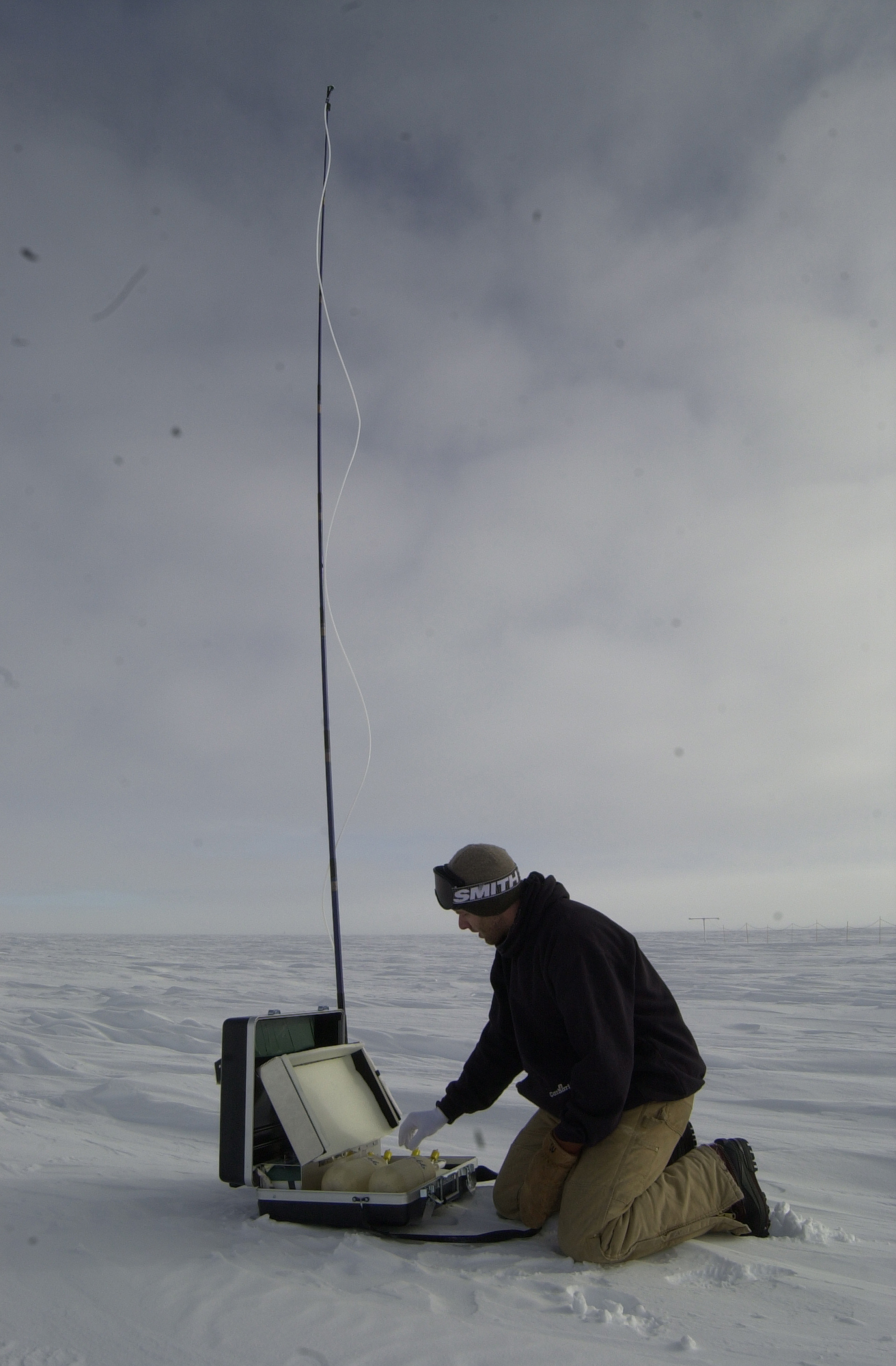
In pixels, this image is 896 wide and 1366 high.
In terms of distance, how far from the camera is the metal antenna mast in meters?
3.38

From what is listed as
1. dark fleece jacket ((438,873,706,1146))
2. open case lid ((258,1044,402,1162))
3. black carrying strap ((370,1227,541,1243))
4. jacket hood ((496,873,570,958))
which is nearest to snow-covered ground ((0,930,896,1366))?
black carrying strap ((370,1227,541,1243))

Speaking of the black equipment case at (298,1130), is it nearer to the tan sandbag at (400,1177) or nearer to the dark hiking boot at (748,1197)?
the tan sandbag at (400,1177)

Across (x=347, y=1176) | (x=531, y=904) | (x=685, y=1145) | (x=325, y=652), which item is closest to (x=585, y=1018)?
(x=531, y=904)

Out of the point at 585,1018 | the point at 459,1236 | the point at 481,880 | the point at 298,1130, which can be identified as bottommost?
the point at 459,1236

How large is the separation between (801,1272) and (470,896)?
122cm

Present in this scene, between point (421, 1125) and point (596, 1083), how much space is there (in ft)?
2.60

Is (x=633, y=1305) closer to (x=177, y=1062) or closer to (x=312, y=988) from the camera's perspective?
(x=177, y=1062)

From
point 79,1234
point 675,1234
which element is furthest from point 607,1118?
point 79,1234

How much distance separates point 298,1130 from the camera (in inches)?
103

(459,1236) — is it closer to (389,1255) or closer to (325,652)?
(389,1255)

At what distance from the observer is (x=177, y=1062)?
541cm

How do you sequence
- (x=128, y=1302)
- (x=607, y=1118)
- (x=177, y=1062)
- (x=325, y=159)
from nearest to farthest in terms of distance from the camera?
(x=128, y=1302) → (x=607, y=1118) → (x=325, y=159) → (x=177, y=1062)

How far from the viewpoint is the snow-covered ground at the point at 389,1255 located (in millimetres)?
1769

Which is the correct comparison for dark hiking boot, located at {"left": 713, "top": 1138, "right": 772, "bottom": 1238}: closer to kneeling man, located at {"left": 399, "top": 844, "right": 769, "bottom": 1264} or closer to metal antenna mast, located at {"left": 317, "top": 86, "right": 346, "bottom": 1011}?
kneeling man, located at {"left": 399, "top": 844, "right": 769, "bottom": 1264}
